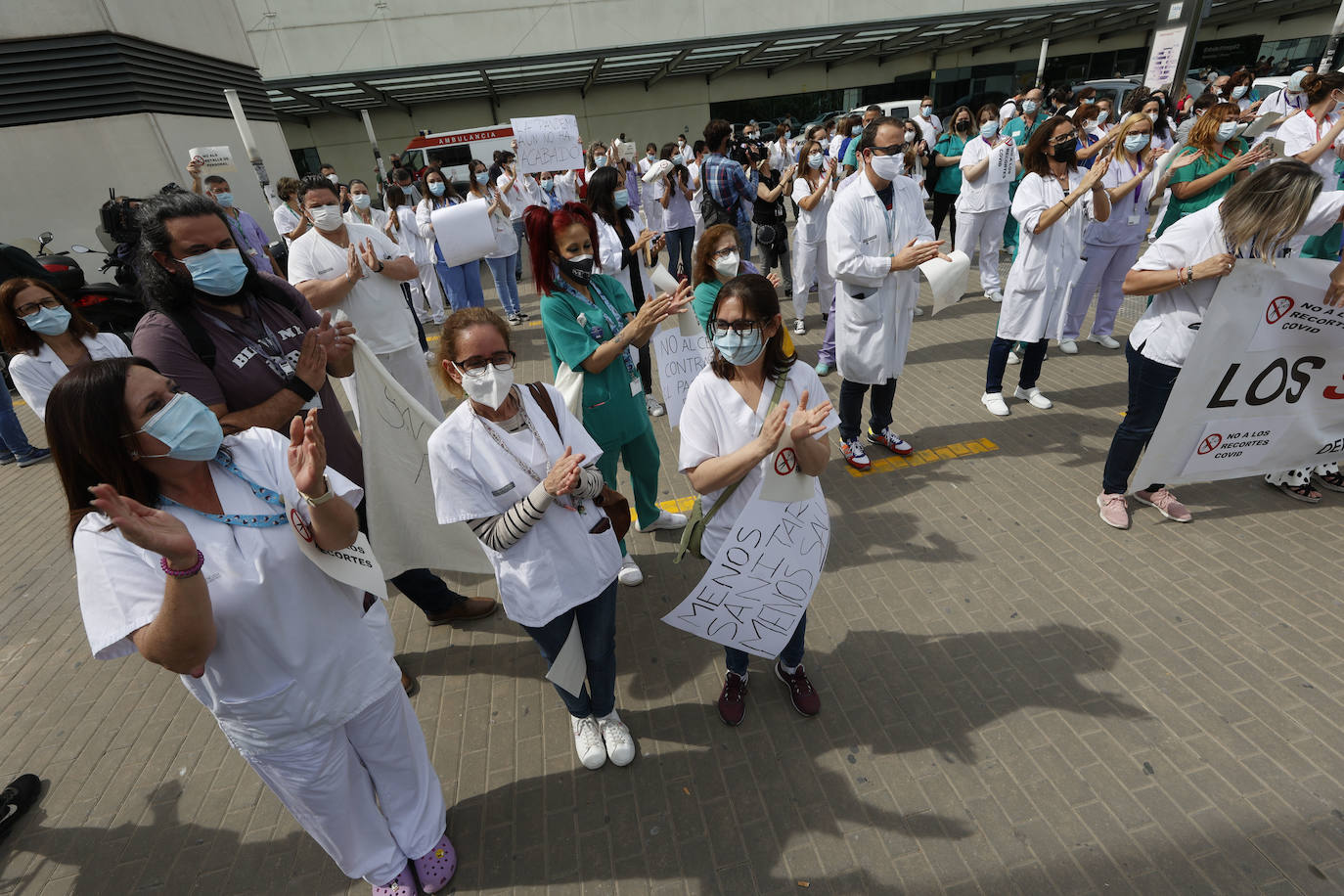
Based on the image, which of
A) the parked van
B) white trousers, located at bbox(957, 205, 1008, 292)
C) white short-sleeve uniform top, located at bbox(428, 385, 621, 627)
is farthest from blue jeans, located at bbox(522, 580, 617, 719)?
the parked van

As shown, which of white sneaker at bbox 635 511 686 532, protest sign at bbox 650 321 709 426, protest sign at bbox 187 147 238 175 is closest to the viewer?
protest sign at bbox 650 321 709 426

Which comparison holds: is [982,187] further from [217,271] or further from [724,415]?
[217,271]

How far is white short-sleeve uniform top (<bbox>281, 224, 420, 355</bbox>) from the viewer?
157 inches

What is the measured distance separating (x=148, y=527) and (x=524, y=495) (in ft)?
3.62

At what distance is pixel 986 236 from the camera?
823cm

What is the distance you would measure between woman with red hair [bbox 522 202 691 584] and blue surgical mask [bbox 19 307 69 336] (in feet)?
10.6

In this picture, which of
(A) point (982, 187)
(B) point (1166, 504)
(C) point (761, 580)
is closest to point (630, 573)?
(C) point (761, 580)

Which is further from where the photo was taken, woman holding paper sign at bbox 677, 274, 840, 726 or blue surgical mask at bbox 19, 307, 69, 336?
blue surgical mask at bbox 19, 307, 69, 336

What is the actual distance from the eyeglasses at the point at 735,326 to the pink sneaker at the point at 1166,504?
135 inches

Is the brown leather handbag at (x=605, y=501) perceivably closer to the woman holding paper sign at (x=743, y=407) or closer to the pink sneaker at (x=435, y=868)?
the woman holding paper sign at (x=743, y=407)

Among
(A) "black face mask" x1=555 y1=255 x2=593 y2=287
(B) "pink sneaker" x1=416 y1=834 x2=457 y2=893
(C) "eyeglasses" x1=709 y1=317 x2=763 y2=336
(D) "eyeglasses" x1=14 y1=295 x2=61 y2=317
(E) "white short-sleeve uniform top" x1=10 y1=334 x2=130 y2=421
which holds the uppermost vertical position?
(A) "black face mask" x1=555 y1=255 x2=593 y2=287

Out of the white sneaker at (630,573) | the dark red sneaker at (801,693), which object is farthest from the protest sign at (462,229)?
the dark red sneaker at (801,693)

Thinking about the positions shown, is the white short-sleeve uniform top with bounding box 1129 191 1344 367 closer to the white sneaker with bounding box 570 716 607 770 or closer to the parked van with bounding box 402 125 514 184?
the white sneaker with bounding box 570 716 607 770

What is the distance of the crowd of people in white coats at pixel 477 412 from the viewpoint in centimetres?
165
